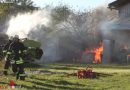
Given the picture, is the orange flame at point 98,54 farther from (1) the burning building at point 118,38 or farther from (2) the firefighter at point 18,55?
(2) the firefighter at point 18,55

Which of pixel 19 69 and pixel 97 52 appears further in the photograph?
pixel 97 52

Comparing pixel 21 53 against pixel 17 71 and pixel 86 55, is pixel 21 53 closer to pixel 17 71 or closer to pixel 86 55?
pixel 17 71

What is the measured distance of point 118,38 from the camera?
132ft

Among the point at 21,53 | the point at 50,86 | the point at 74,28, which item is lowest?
the point at 50,86

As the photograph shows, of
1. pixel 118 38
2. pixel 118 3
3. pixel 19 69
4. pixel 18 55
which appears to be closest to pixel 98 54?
pixel 118 38

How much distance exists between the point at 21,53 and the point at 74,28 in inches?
1264

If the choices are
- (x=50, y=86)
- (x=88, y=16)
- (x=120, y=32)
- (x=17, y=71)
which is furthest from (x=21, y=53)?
(x=88, y=16)

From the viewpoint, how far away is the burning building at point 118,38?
126ft

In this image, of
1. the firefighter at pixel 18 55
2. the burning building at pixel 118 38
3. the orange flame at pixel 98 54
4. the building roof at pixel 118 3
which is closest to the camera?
the firefighter at pixel 18 55

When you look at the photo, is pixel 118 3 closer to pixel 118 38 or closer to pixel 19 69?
pixel 118 38

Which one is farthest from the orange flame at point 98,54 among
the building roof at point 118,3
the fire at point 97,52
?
the building roof at point 118,3

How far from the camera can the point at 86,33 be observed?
49.6 m

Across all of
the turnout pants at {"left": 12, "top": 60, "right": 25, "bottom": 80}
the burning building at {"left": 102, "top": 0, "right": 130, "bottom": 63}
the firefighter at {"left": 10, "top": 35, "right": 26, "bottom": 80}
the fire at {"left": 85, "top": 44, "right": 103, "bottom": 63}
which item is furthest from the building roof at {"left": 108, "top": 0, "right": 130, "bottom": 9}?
the firefighter at {"left": 10, "top": 35, "right": 26, "bottom": 80}

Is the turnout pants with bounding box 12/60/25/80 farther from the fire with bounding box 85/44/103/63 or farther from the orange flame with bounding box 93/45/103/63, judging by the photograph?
the orange flame with bounding box 93/45/103/63
